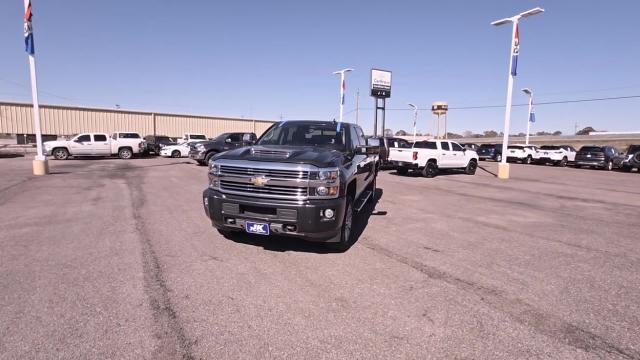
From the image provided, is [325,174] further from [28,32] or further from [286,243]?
[28,32]

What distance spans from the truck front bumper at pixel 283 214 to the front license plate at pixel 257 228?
0.05 meters

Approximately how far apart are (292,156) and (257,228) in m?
1.10

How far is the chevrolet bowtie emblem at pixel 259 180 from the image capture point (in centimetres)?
464

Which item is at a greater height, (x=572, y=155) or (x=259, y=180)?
(x=572, y=155)

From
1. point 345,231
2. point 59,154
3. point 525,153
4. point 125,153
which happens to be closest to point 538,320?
point 345,231

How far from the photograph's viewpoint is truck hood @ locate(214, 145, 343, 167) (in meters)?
4.74

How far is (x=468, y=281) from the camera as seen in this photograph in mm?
4254

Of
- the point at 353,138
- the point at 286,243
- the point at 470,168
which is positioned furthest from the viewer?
the point at 470,168

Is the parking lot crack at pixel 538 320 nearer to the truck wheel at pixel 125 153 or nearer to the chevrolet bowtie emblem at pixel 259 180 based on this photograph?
the chevrolet bowtie emblem at pixel 259 180

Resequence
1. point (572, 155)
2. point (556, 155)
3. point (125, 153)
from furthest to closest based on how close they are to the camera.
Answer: point (572, 155) < point (556, 155) < point (125, 153)

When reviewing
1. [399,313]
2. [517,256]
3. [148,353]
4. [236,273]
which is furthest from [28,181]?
[517,256]

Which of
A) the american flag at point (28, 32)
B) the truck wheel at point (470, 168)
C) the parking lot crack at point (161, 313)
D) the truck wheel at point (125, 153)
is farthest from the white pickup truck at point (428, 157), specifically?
the truck wheel at point (125, 153)

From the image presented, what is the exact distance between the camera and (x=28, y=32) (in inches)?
505

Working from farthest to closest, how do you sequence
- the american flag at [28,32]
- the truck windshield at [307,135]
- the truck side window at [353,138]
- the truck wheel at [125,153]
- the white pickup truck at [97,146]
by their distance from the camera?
the truck wheel at [125,153], the white pickup truck at [97,146], the american flag at [28,32], the truck side window at [353,138], the truck windshield at [307,135]
